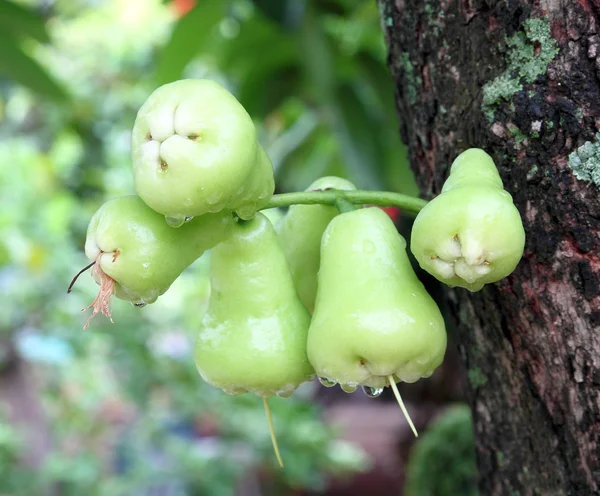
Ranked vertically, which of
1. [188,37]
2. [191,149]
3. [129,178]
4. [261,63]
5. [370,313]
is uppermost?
[191,149]

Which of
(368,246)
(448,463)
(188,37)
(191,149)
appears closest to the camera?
(191,149)

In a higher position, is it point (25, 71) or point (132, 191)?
point (25, 71)

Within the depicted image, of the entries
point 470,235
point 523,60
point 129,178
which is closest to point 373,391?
point 470,235

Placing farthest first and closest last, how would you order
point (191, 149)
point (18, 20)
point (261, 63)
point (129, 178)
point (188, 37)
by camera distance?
point (129, 178)
point (261, 63)
point (188, 37)
point (18, 20)
point (191, 149)

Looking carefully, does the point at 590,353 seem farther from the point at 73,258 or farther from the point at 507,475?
the point at 73,258

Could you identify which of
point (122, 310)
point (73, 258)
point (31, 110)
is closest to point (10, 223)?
point (73, 258)

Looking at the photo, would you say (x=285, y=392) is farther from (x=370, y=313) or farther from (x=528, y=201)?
(x=528, y=201)

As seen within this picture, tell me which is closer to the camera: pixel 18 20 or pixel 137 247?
pixel 137 247
